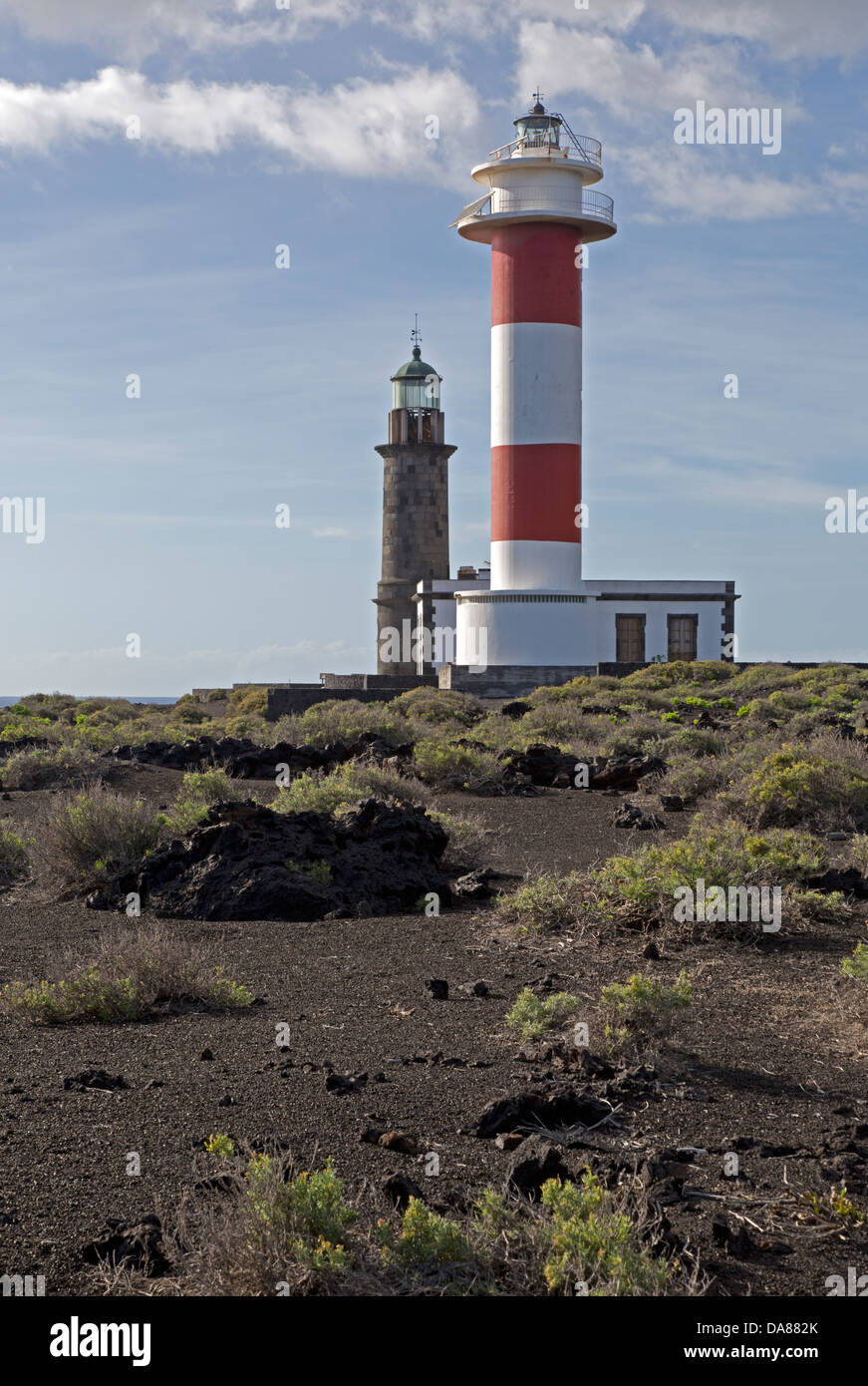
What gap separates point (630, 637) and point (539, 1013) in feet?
91.2

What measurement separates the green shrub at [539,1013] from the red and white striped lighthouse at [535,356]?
2433 centimetres

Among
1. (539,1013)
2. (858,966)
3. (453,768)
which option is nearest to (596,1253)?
(539,1013)

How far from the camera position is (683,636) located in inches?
1320

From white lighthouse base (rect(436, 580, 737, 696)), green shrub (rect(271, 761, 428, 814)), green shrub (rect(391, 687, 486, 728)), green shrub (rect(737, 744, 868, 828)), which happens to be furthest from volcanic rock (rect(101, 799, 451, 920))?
white lighthouse base (rect(436, 580, 737, 696))

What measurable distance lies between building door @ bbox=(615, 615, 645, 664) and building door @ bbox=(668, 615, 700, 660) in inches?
35.9

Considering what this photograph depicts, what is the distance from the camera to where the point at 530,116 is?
101ft

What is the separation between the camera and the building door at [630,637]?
32.4m

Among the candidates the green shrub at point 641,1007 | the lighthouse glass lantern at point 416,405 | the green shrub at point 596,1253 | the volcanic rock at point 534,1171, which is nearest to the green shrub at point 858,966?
the green shrub at point 641,1007

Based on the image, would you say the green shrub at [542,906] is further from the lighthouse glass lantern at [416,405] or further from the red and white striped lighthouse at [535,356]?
the lighthouse glass lantern at [416,405]

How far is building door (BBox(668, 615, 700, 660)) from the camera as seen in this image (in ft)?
109

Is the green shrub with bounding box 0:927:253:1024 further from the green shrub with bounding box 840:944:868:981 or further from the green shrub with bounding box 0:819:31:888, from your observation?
the green shrub with bounding box 0:819:31:888

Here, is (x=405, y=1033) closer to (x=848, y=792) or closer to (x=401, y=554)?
(x=848, y=792)

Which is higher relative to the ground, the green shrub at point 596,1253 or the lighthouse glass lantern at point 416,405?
the lighthouse glass lantern at point 416,405
